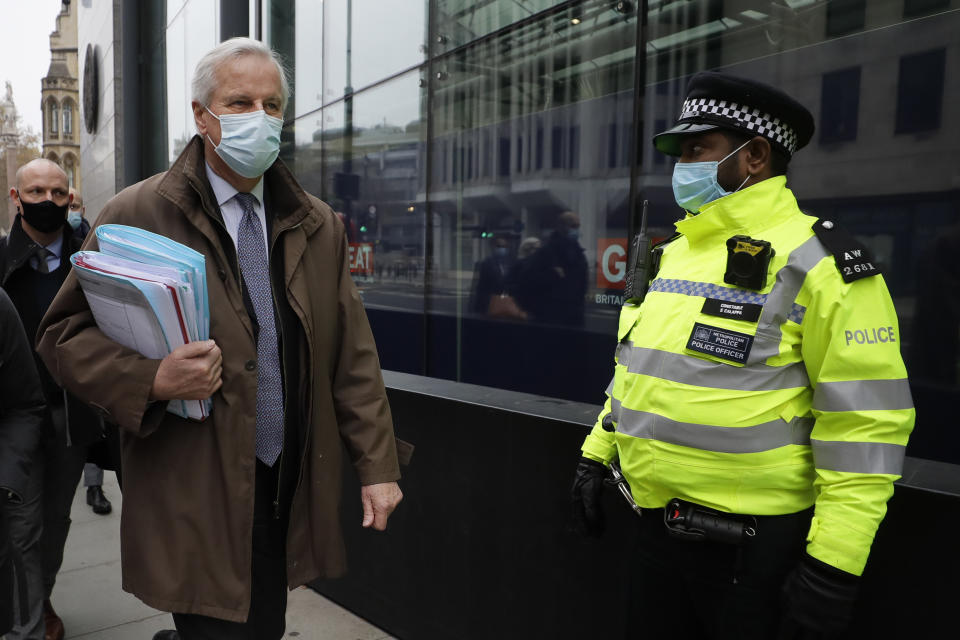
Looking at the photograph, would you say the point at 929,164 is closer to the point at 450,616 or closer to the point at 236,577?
the point at 450,616

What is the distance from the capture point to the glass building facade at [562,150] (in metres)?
4.33

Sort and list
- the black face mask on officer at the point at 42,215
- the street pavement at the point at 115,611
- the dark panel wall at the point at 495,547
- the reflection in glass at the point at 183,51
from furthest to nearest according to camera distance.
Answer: the reflection in glass at the point at 183,51 → the street pavement at the point at 115,611 → the black face mask on officer at the point at 42,215 → the dark panel wall at the point at 495,547

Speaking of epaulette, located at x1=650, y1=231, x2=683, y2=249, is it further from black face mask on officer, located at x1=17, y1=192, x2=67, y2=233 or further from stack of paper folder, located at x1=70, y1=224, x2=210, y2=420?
black face mask on officer, located at x1=17, y1=192, x2=67, y2=233

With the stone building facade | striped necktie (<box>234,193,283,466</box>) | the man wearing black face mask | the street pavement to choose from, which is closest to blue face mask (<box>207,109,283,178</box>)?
striped necktie (<box>234,193,283,466</box>)

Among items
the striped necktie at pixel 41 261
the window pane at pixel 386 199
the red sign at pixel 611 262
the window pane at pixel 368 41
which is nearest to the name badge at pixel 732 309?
the striped necktie at pixel 41 261

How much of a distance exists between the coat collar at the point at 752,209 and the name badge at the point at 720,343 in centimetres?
26

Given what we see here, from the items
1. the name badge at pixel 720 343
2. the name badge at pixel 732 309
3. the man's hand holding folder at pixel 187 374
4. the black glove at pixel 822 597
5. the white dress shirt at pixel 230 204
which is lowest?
the black glove at pixel 822 597

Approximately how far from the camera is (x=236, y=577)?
5.99ft

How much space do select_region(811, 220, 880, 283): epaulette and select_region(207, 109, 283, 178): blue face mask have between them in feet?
4.41

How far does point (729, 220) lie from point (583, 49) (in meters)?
5.08

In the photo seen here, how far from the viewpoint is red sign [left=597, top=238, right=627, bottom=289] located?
6184mm

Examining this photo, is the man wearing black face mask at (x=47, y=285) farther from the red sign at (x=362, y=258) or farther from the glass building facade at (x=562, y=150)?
the red sign at (x=362, y=258)

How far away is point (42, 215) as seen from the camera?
333 cm

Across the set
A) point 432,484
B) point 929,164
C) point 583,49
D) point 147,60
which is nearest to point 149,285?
point 432,484
